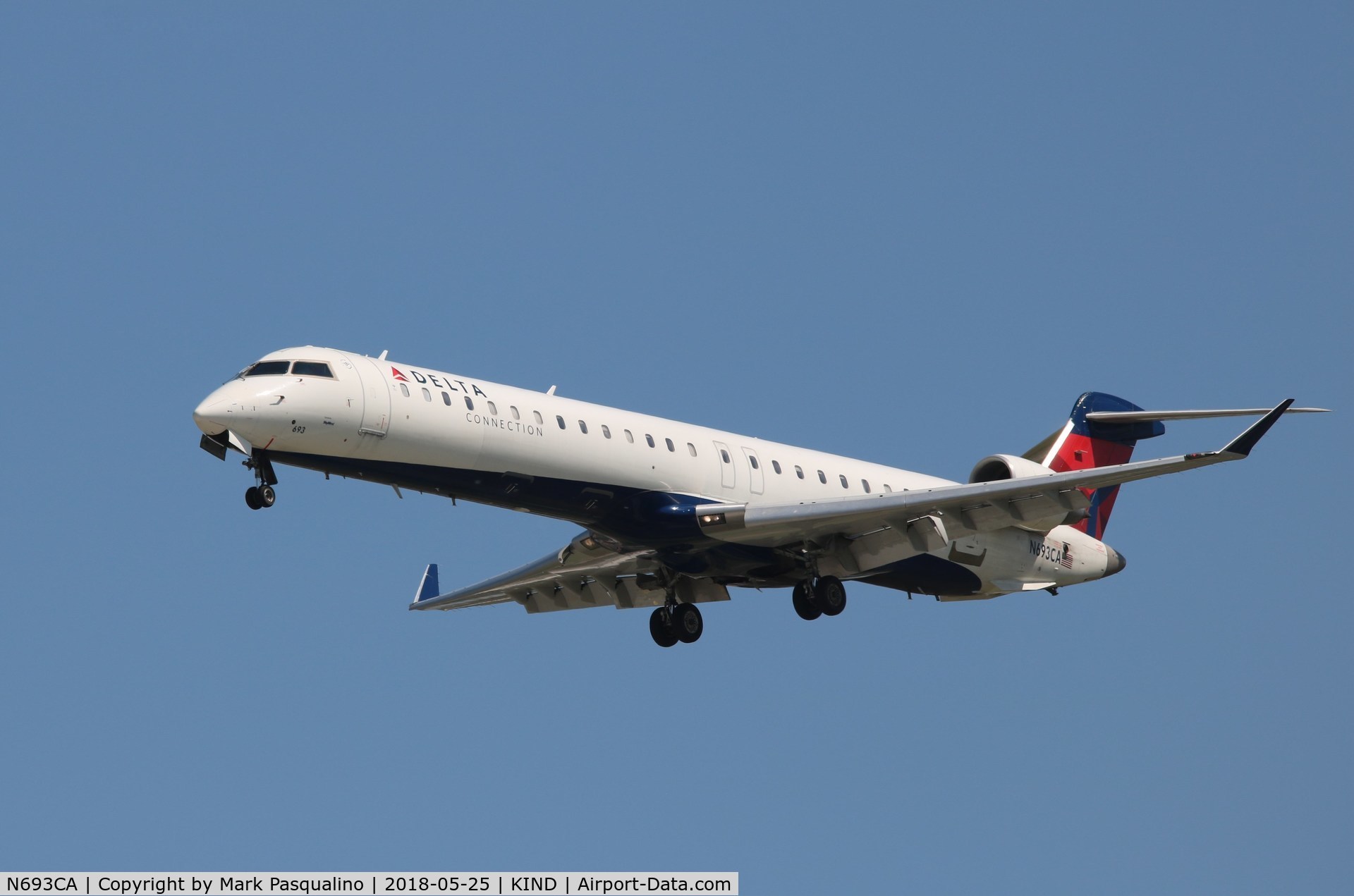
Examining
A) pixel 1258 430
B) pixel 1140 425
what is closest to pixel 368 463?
pixel 1258 430

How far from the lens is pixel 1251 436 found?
74.2 feet

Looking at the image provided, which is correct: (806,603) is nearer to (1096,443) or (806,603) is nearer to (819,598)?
(819,598)

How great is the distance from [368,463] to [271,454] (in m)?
1.25

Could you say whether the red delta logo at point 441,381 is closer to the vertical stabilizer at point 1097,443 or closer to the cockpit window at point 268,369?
the cockpit window at point 268,369

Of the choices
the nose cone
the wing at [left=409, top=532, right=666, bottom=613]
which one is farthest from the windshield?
the wing at [left=409, top=532, right=666, bottom=613]

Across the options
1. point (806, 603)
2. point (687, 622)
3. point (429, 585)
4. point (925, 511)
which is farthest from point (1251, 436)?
point (429, 585)

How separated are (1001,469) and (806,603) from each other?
3.67m

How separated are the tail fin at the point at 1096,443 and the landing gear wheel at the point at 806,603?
5.97 meters

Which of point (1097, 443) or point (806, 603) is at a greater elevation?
point (1097, 443)

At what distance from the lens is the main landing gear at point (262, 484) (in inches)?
866

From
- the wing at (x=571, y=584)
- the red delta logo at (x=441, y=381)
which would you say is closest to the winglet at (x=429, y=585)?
the wing at (x=571, y=584)

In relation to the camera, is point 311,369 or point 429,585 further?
point 429,585

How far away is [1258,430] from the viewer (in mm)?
22578

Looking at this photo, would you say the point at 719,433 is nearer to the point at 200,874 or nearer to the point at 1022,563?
the point at 1022,563
